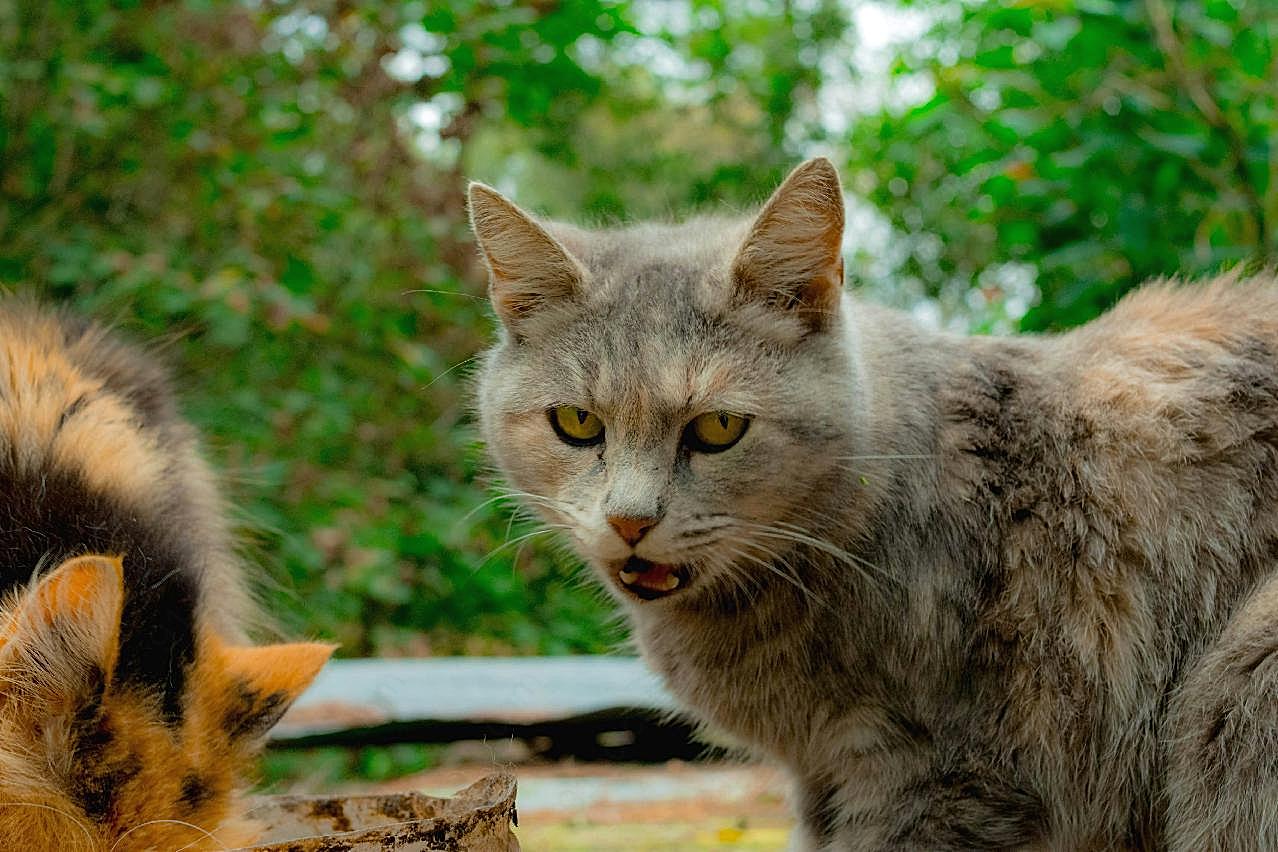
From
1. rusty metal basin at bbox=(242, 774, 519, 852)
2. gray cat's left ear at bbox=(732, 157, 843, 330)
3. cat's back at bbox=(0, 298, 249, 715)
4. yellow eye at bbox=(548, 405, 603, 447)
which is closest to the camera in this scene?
rusty metal basin at bbox=(242, 774, 519, 852)

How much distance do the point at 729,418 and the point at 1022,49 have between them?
11.0ft

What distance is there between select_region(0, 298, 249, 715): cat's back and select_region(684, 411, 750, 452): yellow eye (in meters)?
0.95

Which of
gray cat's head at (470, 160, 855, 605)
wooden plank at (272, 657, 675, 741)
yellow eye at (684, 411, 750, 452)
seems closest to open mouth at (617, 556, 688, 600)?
gray cat's head at (470, 160, 855, 605)

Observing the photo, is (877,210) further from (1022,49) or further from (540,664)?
(540,664)

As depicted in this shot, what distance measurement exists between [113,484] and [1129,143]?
10.9 ft

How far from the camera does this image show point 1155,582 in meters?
2.16

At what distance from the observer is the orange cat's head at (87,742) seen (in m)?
1.57

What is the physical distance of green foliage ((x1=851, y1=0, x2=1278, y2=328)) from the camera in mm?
3791

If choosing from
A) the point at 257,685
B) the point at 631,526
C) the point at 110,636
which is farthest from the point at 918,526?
the point at 110,636

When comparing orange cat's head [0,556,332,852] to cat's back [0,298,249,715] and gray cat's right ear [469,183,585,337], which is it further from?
gray cat's right ear [469,183,585,337]

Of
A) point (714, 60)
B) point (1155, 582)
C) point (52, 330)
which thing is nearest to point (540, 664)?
point (52, 330)

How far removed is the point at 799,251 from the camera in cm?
221

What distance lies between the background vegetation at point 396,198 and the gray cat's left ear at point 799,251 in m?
0.66

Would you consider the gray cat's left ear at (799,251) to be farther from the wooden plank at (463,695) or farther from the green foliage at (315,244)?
the wooden plank at (463,695)
